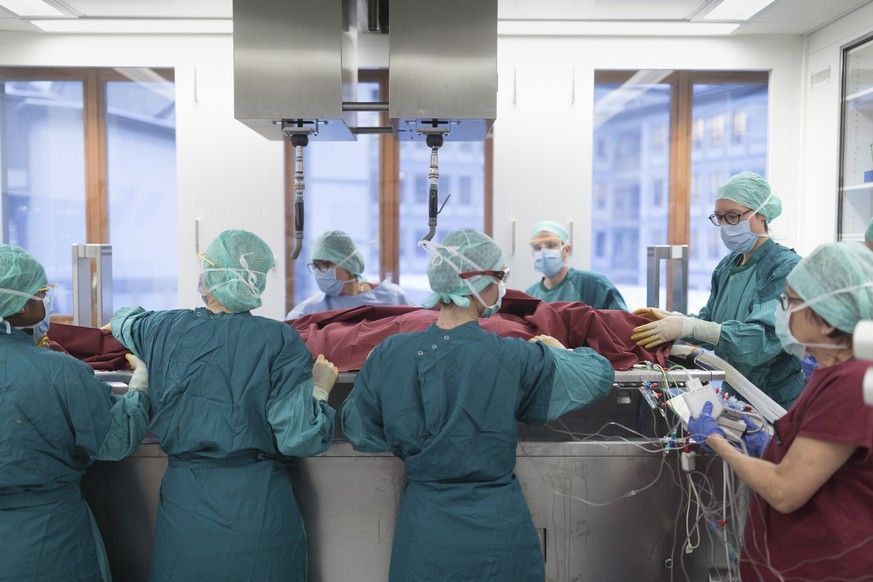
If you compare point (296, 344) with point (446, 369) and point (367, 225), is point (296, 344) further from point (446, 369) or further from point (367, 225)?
point (367, 225)

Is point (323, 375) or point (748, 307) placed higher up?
point (748, 307)

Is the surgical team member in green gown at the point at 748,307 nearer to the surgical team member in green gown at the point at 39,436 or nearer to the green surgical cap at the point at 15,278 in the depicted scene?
the surgical team member in green gown at the point at 39,436

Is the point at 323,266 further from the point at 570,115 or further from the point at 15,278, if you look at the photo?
the point at 15,278

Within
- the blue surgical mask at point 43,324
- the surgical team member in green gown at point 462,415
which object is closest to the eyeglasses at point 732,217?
the surgical team member in green gown at point 462,415

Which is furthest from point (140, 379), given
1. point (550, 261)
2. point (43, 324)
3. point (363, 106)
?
point (550, 261)

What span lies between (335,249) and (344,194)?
2.52ft

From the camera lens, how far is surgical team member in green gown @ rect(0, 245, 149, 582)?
4.78 ft

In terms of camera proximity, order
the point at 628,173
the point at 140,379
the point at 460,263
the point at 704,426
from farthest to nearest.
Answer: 1. the point at 628,173
2. the point at 140,379
3. the point at 460,263
4. the point at 704,426

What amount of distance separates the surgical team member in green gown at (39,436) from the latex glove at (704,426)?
4.26 feet

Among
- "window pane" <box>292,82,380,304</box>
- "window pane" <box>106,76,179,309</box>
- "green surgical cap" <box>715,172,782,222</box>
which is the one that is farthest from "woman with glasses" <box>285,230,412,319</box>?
"green surgical cap" <box>715,172,782,222</box>

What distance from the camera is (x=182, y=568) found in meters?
1.57

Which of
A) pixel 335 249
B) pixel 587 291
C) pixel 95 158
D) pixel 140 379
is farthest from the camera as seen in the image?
pixel 95 158

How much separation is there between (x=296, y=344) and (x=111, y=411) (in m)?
0.46

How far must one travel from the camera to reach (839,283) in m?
1.18
